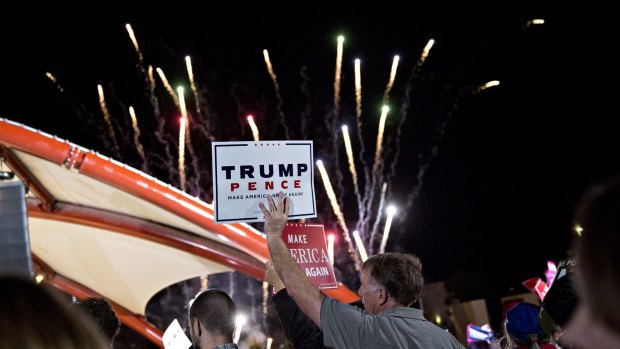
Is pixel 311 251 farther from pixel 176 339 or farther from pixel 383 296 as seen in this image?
pixel 383 296

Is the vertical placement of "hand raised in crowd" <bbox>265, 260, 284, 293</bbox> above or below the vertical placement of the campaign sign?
below

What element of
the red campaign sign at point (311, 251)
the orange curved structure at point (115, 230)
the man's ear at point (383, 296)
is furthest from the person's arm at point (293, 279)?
the orange curved structure at point (115, 230)

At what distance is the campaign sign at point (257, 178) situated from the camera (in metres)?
4.73

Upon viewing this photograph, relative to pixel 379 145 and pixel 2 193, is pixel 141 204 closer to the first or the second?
pixel 2 193

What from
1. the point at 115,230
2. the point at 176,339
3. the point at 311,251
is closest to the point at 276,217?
the point at 311,251

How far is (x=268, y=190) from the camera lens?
4781 mm

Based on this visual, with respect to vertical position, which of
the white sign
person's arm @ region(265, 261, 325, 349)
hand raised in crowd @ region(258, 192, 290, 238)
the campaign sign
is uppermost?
the campaign sign

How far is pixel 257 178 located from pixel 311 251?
86 centimetres

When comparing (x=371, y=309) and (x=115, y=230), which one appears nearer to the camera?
(x=371, y=309)

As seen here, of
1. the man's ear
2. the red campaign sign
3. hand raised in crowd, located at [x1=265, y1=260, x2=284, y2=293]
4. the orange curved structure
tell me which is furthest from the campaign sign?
the orange curved structure

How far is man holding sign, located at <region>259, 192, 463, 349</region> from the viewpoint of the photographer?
3.05 meters

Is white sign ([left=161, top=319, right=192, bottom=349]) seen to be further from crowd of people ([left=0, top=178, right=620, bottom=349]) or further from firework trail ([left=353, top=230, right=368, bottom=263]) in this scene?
firework trail ([left=353, top=230, right=368, bottom=263])

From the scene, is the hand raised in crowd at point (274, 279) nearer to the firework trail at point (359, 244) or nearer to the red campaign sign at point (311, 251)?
the red campaign sign at point (311, 251)

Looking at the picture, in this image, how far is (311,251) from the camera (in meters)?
5.18
